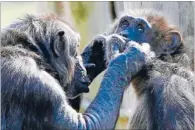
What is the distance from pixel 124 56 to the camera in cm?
371

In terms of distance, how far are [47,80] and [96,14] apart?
13.4ft

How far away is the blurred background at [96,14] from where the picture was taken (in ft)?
13.9

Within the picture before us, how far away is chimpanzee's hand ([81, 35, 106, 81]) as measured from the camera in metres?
4.06

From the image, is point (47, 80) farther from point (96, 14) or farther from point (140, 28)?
point (96, 14)

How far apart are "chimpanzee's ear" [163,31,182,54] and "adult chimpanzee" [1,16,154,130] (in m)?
0.26

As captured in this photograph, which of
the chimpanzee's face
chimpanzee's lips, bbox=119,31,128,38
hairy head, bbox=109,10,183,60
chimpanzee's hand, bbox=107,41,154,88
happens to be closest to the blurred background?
hairy head, bbox=109,10,183,60

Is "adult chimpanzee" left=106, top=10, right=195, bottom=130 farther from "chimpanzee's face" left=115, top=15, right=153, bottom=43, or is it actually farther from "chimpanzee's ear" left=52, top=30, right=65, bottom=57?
Answer: "chimpanzee's ear" left=52, top=30, right=65, bottom=57

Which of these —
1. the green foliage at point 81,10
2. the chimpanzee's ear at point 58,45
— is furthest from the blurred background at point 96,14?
the chimpanzee's ear at point 58,45

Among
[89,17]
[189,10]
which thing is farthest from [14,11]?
[189,10]

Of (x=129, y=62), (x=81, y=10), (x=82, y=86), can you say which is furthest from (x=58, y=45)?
(x=81, y=10)

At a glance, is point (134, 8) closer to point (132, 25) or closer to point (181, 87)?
point (132, 25)

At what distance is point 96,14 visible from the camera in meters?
7.52

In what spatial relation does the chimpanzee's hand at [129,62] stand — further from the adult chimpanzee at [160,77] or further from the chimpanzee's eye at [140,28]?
the chimpanzee's eye at [140,28]

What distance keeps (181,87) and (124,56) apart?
327mm
